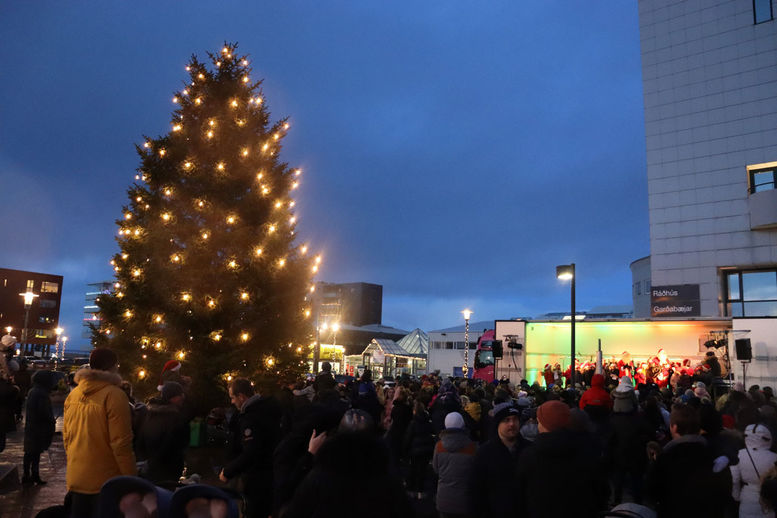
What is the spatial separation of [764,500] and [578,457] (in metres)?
1.85

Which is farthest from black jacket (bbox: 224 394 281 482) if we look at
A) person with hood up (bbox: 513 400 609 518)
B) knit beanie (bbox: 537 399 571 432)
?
knit beanie (bbox: 537 399 571 432)

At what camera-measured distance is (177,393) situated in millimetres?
5801

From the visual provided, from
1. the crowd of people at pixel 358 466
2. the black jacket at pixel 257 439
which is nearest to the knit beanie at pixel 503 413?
the crowd of people at pixel 358 466

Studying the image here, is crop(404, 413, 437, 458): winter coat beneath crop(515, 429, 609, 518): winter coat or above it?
beneath

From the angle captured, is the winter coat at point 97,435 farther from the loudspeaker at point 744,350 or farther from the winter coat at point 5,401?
the loudspeaker at point 744,350

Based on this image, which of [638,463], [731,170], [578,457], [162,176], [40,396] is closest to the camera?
[578,457]

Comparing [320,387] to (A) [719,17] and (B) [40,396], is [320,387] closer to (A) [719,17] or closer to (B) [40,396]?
(B) [40,396]

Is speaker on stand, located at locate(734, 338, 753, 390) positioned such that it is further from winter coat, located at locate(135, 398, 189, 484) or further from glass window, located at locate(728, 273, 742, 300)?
winter coat, located at locate(135, 398, 189, 484)

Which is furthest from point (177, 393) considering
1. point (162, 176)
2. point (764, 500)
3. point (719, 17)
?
point (719, 17)

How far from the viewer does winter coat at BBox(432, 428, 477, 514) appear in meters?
5.66

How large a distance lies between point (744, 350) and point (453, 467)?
749 inches

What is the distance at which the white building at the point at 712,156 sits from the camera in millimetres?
33812

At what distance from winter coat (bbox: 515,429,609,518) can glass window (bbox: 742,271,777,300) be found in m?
35.2

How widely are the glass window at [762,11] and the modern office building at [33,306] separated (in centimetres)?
9382
